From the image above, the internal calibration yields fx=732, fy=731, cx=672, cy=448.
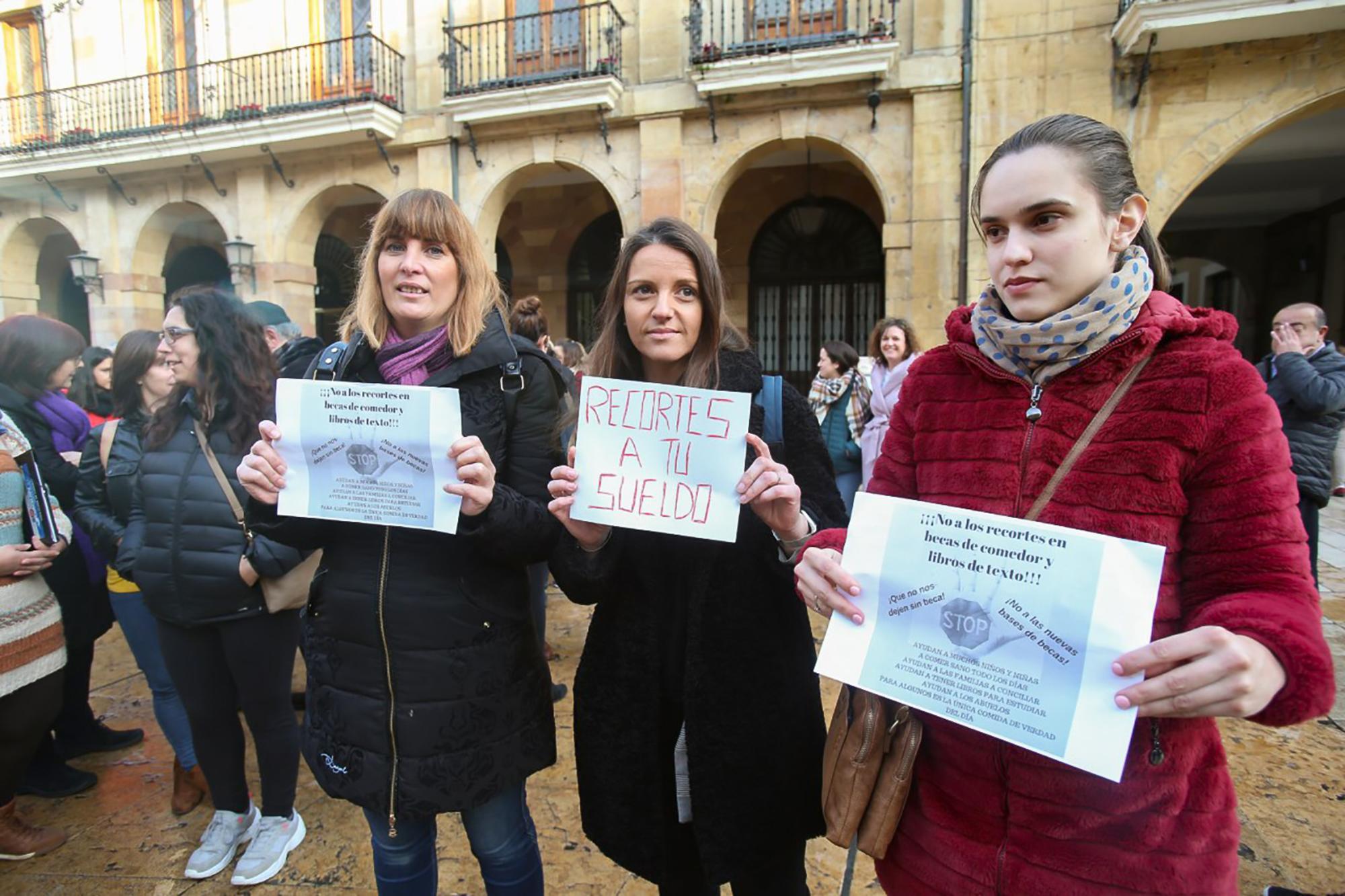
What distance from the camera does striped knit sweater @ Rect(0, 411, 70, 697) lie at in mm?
2393

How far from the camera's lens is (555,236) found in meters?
12.9

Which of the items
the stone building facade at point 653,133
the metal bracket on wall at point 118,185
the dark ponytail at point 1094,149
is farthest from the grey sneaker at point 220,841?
the metal bracket on wall at point 118,185

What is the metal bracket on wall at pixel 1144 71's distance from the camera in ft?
25.2

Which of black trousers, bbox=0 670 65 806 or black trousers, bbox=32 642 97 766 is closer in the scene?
black trousers, bbox=0 670 65 806

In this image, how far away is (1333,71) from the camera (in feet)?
24.9

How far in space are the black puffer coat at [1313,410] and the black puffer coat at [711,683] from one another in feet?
12.8

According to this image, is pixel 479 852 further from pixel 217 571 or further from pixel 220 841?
pixel 220 841

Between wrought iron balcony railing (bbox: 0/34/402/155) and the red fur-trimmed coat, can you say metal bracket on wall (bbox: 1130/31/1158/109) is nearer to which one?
the red fur-trimmed coat

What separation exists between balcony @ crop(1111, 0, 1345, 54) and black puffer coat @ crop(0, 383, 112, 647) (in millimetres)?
9526

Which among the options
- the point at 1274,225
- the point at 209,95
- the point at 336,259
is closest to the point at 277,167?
the point at 209,95

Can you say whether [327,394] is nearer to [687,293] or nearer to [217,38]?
[687,293]

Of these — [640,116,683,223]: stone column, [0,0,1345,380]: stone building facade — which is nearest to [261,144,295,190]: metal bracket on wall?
[0,0,1345,380]: stone building facade

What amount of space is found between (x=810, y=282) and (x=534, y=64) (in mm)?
5276

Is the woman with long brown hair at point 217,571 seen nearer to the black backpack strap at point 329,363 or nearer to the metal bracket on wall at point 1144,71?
the black backpack strap at point 329,363
